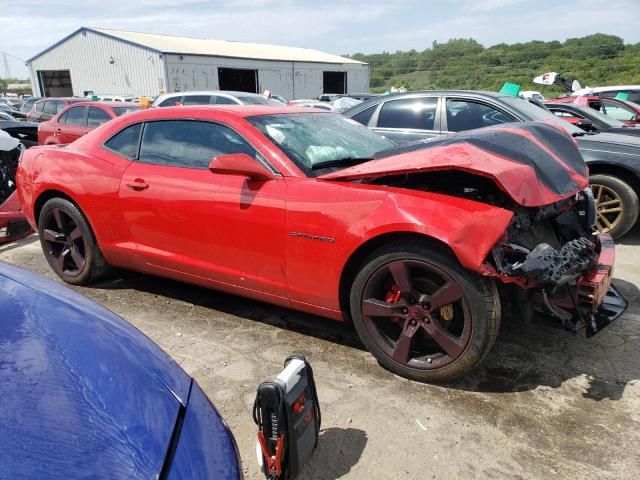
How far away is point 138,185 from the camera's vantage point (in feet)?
11.7

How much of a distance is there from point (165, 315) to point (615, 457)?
9.50ft

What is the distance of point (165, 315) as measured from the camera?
3.71 m

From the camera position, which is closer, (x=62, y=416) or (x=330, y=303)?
(x=62, y=416)

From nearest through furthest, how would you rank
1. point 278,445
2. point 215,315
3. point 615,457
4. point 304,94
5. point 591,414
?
point 278,445 → point 615,457 → point 591,414 → point 215,315 → point 304,94

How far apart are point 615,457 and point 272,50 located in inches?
1545

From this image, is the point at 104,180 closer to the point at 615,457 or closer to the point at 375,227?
the point at 375,227

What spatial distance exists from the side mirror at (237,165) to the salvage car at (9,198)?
138 inches

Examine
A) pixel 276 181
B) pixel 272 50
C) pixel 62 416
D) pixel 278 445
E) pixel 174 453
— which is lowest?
pixel 278 445

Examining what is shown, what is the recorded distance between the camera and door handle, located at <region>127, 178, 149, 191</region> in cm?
354

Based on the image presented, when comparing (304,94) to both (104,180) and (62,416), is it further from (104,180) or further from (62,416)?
(62,416)

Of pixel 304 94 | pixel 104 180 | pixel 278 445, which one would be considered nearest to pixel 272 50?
pixel 304 94

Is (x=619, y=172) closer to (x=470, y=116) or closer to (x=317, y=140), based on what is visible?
(x=470, y=116)

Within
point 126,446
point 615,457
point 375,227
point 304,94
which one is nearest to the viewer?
point 126,446

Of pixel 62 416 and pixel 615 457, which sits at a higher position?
pixel 62 416
